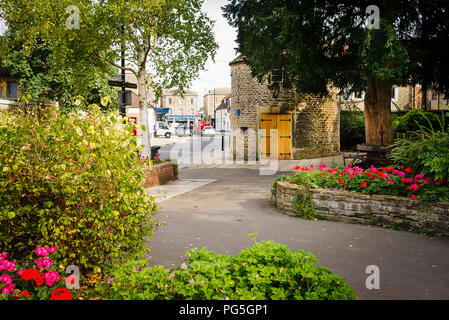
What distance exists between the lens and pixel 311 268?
10.6 feet

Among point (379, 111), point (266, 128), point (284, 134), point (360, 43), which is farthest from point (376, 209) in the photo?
point (266, 128)

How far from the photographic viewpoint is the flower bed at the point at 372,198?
6172 mm

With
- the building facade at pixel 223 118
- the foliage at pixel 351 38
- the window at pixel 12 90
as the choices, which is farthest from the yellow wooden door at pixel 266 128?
the building facade at pixel 223 118

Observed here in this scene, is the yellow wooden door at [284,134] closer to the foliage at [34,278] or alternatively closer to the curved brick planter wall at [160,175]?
the curved brick planter wall at [160,175]

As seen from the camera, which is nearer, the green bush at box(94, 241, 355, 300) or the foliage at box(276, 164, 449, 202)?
the green bush at box(94, 241, 355, 300)

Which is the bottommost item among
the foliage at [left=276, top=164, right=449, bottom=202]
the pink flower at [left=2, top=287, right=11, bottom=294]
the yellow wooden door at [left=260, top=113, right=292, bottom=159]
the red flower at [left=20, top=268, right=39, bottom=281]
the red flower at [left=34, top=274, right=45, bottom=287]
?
the pink flower at [left=2, top=287, right=11, bottom=294]

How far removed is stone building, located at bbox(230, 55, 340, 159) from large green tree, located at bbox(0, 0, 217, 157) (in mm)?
7375

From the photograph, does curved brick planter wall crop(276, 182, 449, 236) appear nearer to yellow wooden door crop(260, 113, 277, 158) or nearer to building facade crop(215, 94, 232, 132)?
yellow wooden door crop(260, 113, 277, 158)

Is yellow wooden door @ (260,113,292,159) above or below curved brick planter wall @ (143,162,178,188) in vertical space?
above

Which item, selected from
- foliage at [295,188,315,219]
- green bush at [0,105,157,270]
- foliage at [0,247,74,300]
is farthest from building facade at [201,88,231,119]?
foliage at [0,247,74,300]

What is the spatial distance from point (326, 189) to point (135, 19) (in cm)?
817

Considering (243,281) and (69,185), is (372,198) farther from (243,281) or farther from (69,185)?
(69,185)

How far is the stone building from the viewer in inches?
800
